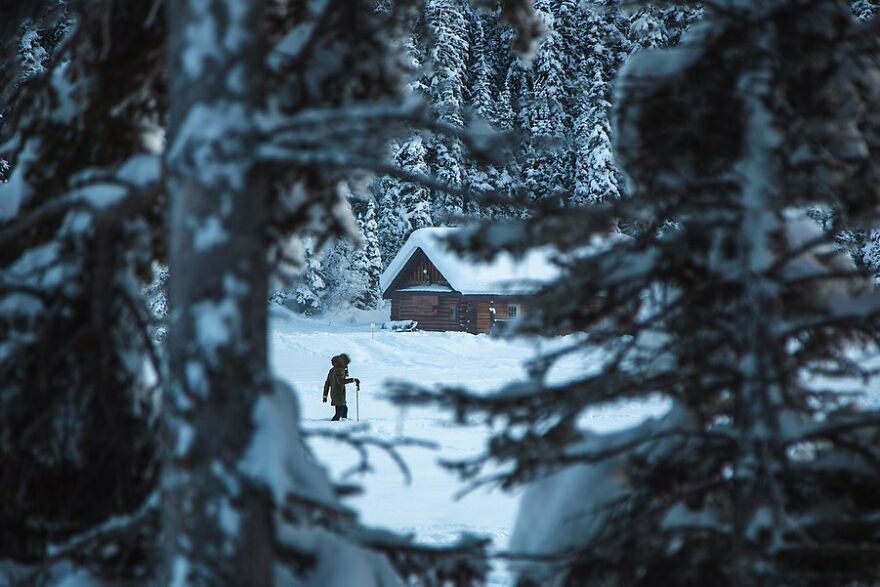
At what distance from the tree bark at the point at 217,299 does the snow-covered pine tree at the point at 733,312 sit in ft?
3.11

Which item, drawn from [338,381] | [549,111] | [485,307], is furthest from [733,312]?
[549,111]

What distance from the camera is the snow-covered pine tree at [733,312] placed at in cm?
355

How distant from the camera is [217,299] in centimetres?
289

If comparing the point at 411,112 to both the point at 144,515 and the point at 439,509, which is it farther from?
the point at 439,509

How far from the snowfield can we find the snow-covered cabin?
22.9 feet

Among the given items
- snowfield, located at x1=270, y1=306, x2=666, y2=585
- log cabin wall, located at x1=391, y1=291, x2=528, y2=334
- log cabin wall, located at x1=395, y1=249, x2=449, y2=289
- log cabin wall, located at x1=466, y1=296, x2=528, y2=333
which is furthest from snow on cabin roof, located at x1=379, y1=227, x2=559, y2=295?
snowfield, located at x1=270, y1=306, x2=666, y2=585

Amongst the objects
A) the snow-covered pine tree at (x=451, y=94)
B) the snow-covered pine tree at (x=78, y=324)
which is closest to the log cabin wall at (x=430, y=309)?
→ the snow-covered pine tree at (x=451, y=94)

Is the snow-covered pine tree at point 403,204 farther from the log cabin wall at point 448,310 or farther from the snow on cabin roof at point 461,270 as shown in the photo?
the log cabin wall at point 448,310

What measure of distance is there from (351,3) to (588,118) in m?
43.7

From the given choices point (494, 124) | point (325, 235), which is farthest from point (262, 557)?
point (494, 124)

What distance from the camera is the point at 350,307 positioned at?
2160 inches

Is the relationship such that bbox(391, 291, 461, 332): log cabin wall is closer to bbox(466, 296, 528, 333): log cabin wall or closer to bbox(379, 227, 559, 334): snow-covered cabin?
bbox(379, 227, 559, 334): snow-covered cabin

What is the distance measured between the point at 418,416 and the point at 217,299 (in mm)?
15241

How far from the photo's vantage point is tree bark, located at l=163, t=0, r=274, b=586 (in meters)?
2.89
